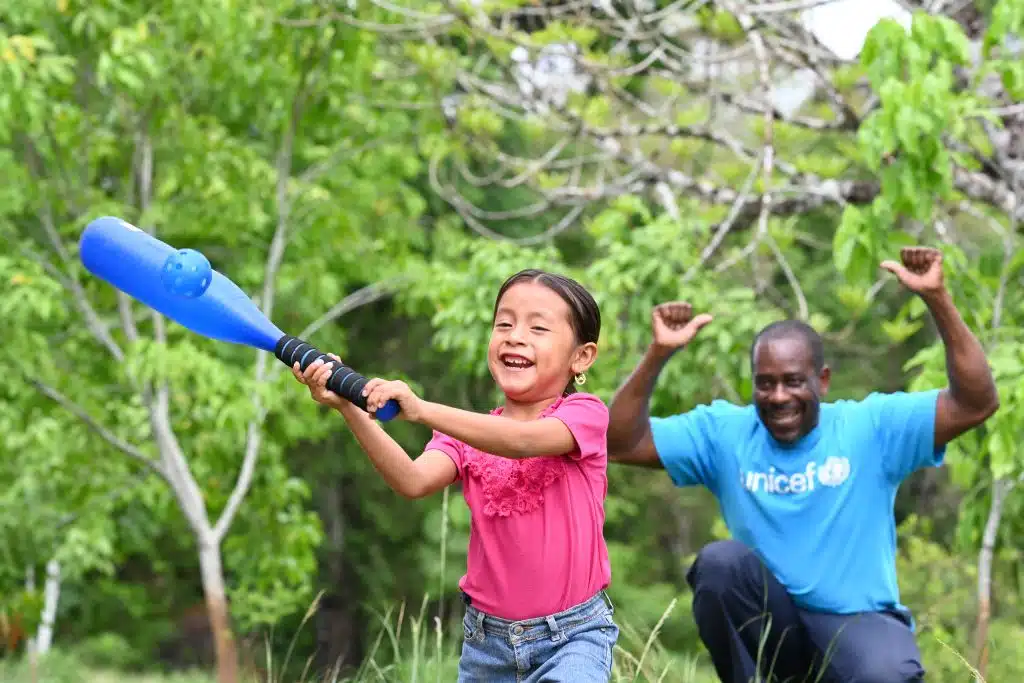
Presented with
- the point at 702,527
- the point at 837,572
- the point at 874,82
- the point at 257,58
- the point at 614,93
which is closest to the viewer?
the point at 837,572

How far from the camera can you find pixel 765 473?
12.8 feet

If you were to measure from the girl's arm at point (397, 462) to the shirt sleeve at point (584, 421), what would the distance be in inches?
10.7

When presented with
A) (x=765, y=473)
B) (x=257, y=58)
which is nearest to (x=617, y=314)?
(x=765, y=473)

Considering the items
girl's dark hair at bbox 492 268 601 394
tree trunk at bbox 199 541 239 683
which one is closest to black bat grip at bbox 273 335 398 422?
girl's dark hair at bbox 492 268 601 394

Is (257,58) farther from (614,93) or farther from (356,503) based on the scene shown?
(356,503)

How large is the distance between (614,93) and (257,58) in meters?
2.35

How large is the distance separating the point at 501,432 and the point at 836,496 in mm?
1649

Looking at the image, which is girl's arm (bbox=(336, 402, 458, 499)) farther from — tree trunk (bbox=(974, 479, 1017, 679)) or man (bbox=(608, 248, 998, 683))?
tree trunk (bbox=(974, 479, 1017, 679))

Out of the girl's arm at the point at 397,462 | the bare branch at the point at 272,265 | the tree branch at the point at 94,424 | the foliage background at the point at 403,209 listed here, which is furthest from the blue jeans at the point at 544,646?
the tree branch at the point at 94,424

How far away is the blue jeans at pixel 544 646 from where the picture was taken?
258 centimetres

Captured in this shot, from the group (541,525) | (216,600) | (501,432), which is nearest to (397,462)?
(501,432)

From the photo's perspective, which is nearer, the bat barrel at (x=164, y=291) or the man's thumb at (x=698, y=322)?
the bat barrel at (x=164, y=291)

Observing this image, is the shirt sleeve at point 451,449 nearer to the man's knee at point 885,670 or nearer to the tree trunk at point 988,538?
the man's knee at point 885,670

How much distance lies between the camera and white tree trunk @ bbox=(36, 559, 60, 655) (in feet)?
39.9
